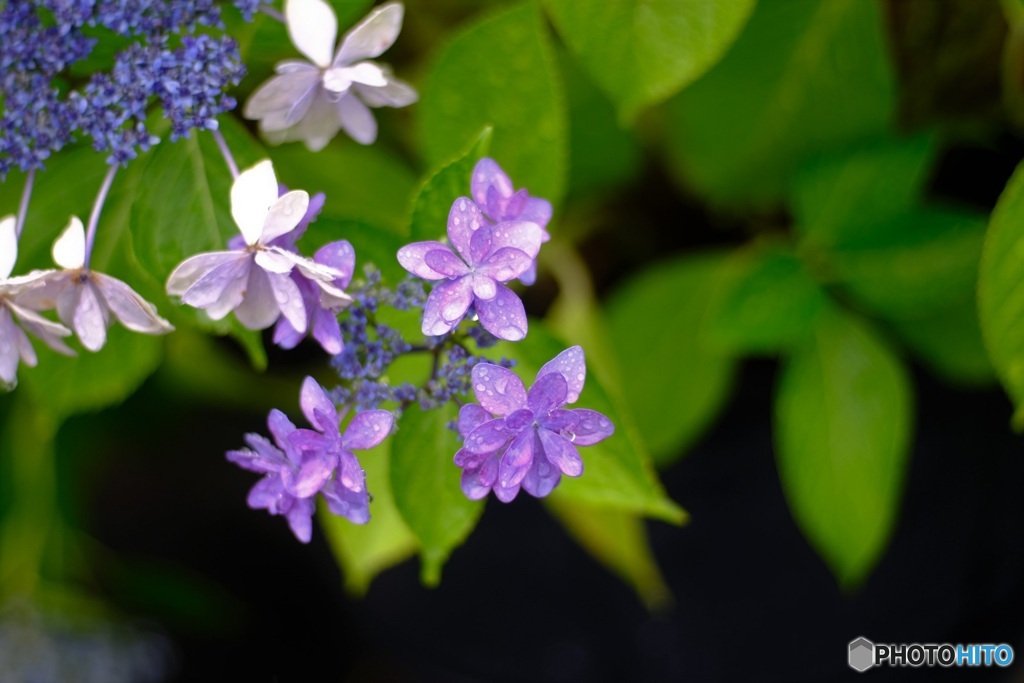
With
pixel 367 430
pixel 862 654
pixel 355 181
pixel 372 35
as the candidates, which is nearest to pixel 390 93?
pixel 372 35

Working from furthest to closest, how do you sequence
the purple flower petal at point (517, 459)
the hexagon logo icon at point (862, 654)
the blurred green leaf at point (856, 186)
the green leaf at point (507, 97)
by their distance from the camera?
1. the hexagon logo icon at point (862, 654)
2. the blurred green leaf at point (856, 186)
3. the green leaf at point (507, 97)
4. the purple flower petal at point (517, 459)

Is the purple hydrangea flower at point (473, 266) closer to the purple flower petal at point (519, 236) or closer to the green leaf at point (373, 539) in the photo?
the purple flower petal at point (519, 236)

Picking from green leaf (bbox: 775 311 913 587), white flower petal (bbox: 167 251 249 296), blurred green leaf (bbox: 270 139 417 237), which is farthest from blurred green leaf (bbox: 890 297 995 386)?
white flower petal (bbox: 167 251 249 296)

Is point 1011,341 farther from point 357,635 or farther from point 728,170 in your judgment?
point 357,635

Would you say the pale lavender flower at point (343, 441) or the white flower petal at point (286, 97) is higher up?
the white flower petal at point (286, 97)

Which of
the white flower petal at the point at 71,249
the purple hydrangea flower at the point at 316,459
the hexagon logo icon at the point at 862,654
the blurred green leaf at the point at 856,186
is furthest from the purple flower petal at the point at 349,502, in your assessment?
the hexagon logo icon at the point at 862,654

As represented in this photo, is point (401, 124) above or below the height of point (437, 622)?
above

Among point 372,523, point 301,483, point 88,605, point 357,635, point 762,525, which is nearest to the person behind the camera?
point 301,483

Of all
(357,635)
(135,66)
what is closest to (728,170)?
Result: (135,66)
